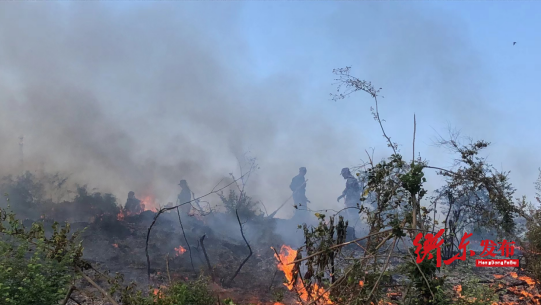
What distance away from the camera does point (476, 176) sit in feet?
15.7

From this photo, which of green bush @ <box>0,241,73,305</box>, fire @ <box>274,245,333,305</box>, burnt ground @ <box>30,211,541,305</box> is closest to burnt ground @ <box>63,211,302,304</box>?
burnt ground @ <box>30,211,541,305</box>

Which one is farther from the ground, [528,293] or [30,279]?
[528,293]

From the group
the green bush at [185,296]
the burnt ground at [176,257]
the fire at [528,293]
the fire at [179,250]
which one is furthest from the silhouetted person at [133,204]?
the fire at [528,293]

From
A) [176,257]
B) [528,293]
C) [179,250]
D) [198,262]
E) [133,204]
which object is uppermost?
[133,204]

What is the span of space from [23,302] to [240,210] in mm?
24196

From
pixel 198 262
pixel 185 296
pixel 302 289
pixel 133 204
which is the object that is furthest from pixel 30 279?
pixel 133 204

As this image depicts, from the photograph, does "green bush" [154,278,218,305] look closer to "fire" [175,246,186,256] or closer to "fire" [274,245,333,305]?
"fire" [274,245,333,305]

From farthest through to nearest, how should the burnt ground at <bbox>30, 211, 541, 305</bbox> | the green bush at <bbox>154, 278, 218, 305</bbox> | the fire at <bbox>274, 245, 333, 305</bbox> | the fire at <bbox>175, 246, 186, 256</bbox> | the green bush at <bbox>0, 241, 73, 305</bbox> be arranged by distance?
the fire at <bbox>175, 246, 186, 256</bbox> → the burnt ground at <bbox>30, 211, 541, 305</bbox> → the green bush at <bbox>154, 278, 218, 305</bbox> → the green bush at <bbox>0, 241, 73, 305</bbox> → the fire at <bbox>274, 245, 333, 305</bbox>

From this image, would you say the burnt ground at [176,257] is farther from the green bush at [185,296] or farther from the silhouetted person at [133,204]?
the silhouetted person at [133,204]

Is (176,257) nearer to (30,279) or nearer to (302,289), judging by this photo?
(302,289)

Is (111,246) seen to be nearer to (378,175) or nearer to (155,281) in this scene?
(155,281)

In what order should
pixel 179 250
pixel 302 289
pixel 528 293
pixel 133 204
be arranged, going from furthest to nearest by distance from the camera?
pixel 133 204 < pixel 179 250 < pixel 528 293 < pixel 302 289

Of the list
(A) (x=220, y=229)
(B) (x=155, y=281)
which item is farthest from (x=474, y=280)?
(A) (x=220, y=229)

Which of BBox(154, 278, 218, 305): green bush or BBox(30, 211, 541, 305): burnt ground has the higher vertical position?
BBox(30, 211, 541, 305): burnt ground
